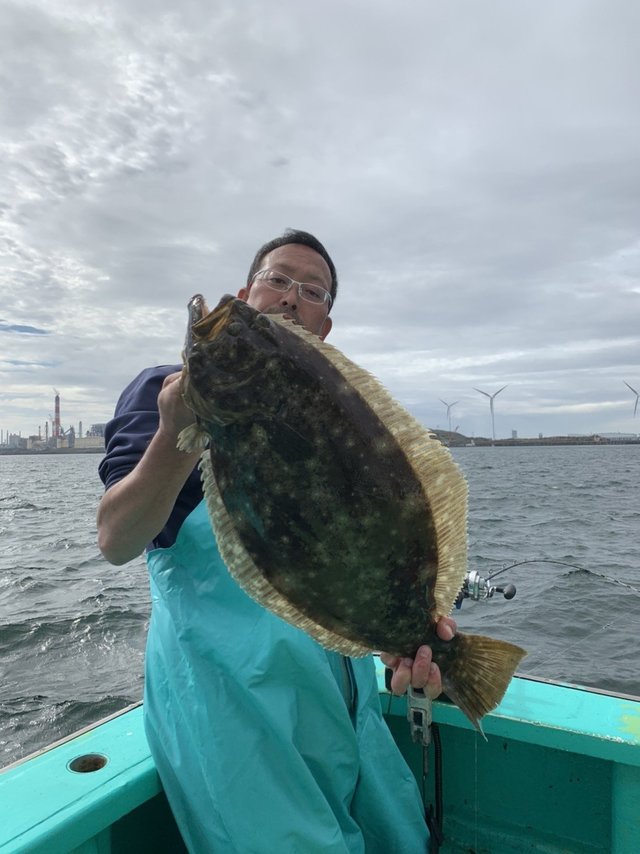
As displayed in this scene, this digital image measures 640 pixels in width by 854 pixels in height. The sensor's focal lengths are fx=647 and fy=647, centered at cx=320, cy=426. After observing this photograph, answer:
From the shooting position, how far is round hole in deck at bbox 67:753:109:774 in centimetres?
266

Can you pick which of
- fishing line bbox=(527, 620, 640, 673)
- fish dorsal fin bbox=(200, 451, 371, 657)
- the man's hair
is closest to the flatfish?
fish dorsal fin bbox=(200, 451, 371, 657)

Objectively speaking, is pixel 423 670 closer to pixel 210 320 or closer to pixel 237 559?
pixel 237 559

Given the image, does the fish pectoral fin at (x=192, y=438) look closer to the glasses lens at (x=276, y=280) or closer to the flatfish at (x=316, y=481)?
the flatfish at (x=316, y=481)

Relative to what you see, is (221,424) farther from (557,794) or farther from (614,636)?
(614,636)

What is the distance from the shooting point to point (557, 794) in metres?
3.24

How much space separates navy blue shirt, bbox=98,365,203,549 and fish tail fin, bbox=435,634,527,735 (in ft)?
3.51

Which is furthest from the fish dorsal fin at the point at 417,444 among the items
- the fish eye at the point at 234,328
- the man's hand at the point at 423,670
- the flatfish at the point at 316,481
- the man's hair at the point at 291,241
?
the man's hair at the point at 291,241

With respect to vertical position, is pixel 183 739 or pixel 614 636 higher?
pixel 183 739

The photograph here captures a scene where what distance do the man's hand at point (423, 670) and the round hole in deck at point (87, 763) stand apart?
1437mm

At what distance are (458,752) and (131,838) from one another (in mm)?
1661

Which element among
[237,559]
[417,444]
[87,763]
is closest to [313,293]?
[417,444]

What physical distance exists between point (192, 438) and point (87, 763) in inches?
68.0

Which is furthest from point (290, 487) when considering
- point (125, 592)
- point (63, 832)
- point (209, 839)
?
point (125, 592)

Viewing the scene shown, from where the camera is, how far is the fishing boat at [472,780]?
2.48m
